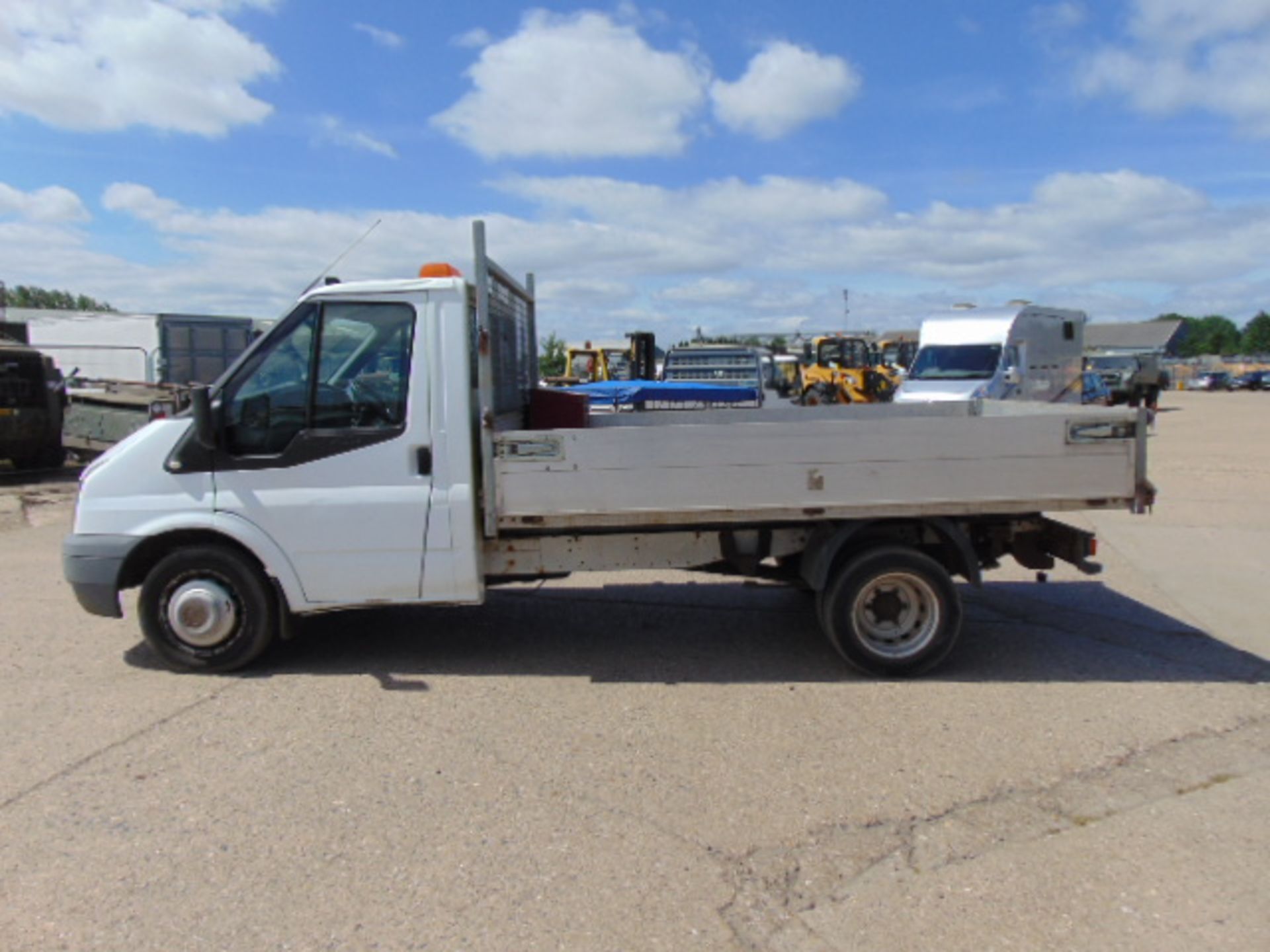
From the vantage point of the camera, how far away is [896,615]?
5629mm

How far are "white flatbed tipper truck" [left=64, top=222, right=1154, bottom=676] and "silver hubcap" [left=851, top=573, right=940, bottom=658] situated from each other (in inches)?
0.5

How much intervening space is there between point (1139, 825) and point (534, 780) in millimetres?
2576

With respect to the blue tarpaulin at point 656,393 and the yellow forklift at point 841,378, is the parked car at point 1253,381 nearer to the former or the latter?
the yellow forklift at point 841,378

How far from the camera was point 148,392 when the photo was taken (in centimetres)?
1661

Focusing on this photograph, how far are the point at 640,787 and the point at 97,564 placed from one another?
3579 mm

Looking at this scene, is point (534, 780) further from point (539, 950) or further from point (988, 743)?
point (988, 743)

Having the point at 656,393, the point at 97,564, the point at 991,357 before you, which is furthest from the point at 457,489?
the point at 991,357

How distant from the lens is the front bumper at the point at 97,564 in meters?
5.49

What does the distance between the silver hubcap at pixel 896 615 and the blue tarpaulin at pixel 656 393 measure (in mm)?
5160

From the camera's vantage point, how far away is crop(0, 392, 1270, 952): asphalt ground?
10.6 ft

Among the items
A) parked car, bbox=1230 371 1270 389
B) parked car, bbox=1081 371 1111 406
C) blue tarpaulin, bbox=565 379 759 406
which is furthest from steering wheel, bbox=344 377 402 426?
parked car, bbox=1230 371 1270 389

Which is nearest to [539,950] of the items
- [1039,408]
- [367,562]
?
[367,562]

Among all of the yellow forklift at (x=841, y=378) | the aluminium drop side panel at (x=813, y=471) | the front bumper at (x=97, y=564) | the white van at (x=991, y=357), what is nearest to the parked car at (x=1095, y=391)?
the yellow forklift at (x=841, y=378)

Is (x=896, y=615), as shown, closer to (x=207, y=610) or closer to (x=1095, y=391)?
(x=207, y=610)
